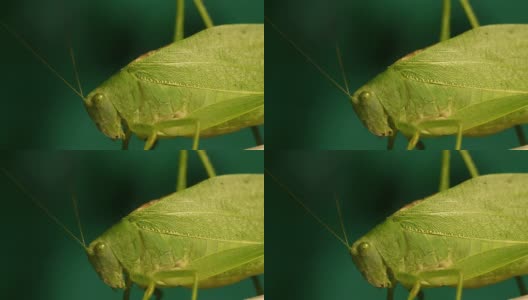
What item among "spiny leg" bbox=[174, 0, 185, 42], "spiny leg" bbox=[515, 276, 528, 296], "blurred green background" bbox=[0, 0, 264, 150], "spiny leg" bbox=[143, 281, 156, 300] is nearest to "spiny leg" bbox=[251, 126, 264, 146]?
"blurred green background" bbox=[0, 0, 264, 150]

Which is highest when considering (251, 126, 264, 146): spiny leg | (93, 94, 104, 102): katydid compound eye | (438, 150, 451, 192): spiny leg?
(93, 94, 104, 102): katydid compound eye

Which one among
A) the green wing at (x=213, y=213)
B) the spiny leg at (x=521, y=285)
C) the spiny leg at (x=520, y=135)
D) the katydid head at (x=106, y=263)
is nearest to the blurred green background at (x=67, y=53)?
the green wing at (x=213, y=213)

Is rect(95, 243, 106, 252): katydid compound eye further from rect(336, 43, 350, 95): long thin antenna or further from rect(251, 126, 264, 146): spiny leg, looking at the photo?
rect(336, 43, 350, 95): long thin antenna

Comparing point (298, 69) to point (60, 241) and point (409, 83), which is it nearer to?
point (409, 83)

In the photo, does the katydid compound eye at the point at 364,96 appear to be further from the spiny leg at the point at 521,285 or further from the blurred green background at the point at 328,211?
the spiny leg at the point at 521,285

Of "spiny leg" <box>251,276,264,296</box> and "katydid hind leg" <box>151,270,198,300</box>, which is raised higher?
"katydid hind leg" <box>151,270,198,300</box>
